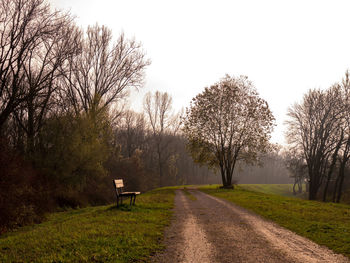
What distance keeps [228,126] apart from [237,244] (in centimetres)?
2642

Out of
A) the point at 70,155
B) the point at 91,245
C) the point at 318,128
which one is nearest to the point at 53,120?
the point at 70,155

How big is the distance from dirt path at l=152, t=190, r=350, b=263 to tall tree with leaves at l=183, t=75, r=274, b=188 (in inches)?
908

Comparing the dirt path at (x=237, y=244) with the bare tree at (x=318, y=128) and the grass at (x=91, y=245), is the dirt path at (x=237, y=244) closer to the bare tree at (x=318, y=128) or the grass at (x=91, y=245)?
the grass at (x=91, y=245)

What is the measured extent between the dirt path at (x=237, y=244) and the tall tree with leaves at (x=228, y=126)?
908 inches

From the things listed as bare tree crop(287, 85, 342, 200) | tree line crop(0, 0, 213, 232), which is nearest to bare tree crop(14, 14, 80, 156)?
tree line crop(0, 0, 213, 232)

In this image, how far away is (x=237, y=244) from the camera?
6.39 m

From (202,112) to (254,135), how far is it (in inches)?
296

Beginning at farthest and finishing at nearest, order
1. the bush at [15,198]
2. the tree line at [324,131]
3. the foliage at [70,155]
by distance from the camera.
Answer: the tree line at [324,131]
the foliage at [70,155]
the bush at [15,198]

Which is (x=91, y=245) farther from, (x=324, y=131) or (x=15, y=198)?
(x=324, y=131)

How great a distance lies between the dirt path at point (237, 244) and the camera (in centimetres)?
536

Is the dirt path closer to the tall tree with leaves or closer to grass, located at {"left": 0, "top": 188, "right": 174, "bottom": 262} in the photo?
Result: grass, located at {"left": 0, "top": 188, "right": 174, "bottom": 262}

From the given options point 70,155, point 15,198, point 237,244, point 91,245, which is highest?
point 70,155

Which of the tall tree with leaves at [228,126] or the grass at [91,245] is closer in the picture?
the grass at [91,245]

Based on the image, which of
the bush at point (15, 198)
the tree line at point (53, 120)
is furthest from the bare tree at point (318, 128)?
the bush at point (15, 198)
